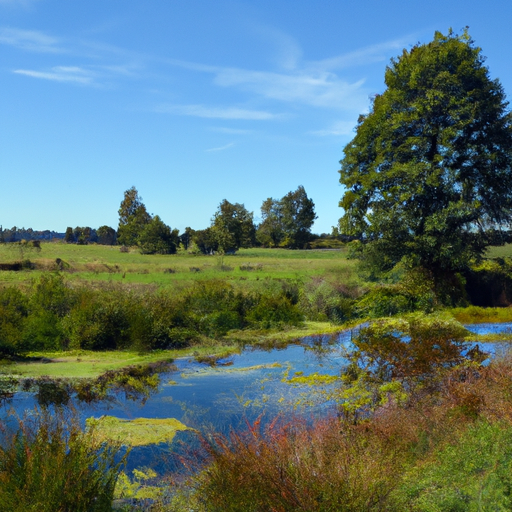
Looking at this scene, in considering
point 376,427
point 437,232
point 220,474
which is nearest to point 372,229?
point 437,232

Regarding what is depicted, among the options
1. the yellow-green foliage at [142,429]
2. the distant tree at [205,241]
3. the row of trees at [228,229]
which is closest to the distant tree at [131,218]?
the row of trees at [228,229]

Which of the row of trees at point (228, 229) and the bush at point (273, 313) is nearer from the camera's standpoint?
the bush at point (273, 313)

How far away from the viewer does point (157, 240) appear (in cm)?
6375

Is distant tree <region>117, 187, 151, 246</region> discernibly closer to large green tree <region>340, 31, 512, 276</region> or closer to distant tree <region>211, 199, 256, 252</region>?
distant tree <region>211, 199, 256, 252</region>

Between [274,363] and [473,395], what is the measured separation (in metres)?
7.15

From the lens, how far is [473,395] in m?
7.77

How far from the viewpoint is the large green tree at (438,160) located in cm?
2105

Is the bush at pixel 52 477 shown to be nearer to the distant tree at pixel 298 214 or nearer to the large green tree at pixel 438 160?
the large green tree at pixel 438 160

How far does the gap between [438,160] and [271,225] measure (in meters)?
68.0

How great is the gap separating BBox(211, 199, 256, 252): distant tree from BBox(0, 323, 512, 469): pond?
4175cm

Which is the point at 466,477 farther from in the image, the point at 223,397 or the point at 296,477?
the point at 223,397

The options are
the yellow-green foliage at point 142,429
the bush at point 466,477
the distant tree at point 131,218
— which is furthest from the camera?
the distant tree at point 131,218

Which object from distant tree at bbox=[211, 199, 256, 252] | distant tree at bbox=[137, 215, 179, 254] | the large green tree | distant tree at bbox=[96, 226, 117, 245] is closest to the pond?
the large green tree

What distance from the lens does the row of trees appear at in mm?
63531
